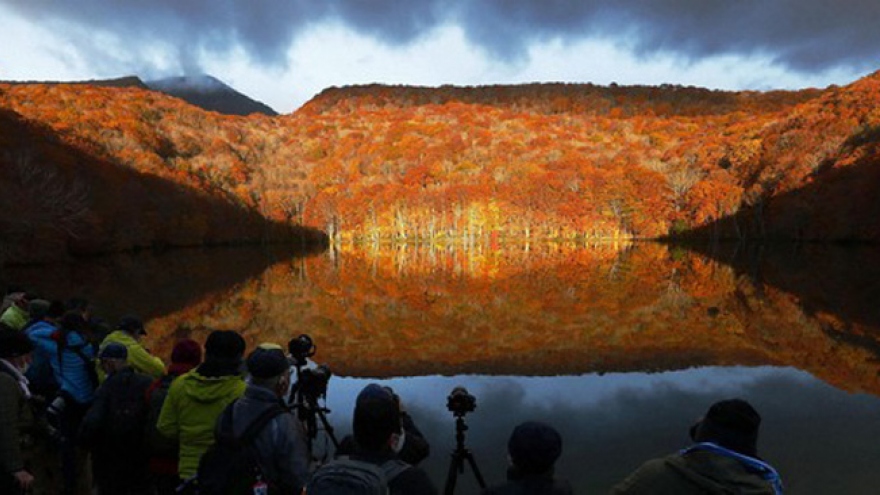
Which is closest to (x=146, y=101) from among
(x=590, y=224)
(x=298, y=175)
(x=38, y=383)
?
(x=298, y=175)

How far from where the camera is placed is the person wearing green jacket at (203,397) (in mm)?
3809

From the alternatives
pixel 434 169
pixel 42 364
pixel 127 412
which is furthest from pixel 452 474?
pixel 434 169

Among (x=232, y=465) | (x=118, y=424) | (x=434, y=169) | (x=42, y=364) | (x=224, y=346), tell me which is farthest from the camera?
(x=434, y=169)

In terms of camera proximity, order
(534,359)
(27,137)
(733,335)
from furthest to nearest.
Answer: (27,137), (733,335), (534,359)

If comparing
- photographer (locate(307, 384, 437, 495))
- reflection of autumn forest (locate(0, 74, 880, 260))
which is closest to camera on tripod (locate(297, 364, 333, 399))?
photographer (locate(307, 384, 437, 495))

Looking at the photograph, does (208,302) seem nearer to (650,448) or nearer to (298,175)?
(650,448)

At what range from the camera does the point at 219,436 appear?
3.32 m

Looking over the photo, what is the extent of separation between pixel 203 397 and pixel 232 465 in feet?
2.45

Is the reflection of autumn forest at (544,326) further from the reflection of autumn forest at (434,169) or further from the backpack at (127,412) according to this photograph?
the reflection of autumn forest at (434,169)

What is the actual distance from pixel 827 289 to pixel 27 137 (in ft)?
222

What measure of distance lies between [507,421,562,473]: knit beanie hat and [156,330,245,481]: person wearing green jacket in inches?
81.3

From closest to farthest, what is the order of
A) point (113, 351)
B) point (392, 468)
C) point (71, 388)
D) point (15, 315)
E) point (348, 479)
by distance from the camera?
point (348, 479)
point (392, 468)
point (113, 351)
point (71, 388)
point (15, 315)

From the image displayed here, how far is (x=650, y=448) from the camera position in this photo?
7.82m

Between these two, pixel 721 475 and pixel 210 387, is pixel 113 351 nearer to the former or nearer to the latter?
pixel 210 387
